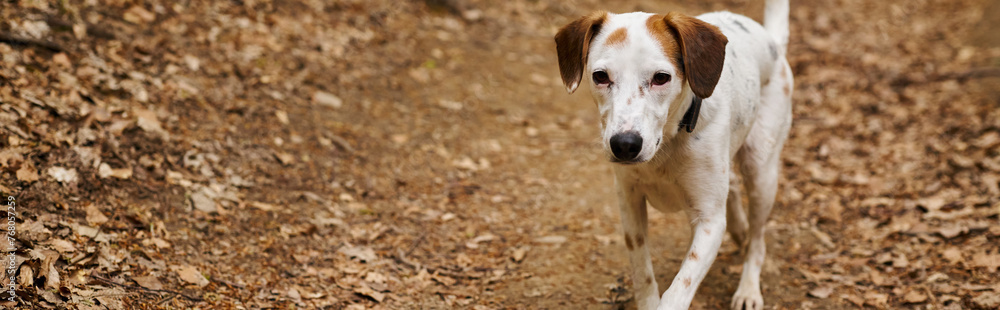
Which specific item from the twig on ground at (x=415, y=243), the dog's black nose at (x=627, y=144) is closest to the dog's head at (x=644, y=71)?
the dog's black nose at (x=627, y=144)

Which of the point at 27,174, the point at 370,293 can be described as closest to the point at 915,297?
the point at 370,293

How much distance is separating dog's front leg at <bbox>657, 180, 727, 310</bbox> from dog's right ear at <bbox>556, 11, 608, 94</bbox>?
2.80 ft

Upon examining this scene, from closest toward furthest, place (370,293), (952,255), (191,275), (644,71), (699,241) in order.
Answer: (644,71)
(699,241)
(191,275)
(370,293)
(952,255)

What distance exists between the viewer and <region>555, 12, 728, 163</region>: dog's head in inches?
120

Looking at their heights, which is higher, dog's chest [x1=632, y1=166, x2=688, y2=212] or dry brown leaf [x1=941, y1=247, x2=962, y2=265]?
dog's chest [x1=632, y1=166, x2=688, y2=212]

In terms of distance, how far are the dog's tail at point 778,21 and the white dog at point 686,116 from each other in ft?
0.61

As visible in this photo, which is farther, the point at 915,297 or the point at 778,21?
the point at 778,21

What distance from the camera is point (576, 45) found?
3.41 metres

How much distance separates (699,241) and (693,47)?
1.03 metres

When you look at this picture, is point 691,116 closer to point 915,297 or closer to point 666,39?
point 666,39

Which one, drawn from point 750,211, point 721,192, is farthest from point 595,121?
point 721,192

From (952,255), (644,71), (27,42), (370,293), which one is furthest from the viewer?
(27,42)

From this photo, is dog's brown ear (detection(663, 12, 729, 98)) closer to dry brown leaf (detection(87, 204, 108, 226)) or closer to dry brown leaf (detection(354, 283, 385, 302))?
dry brown leaf (detection(354, 283, 385, 302))

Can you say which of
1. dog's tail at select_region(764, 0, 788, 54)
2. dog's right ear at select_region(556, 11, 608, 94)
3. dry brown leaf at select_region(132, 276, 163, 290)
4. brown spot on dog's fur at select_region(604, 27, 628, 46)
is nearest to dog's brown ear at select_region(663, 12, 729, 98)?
brown spot on dog's fur at select_region(604, 27, 628, 46)
